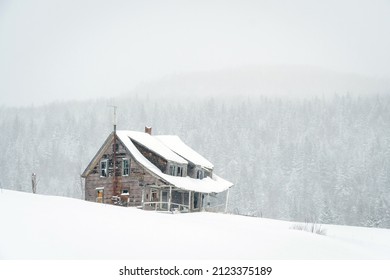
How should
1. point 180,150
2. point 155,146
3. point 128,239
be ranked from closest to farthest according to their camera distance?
point 128,239, point 155,146, point 180,150

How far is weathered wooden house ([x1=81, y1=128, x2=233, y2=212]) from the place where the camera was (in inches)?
1478

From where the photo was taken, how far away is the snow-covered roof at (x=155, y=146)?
128ft

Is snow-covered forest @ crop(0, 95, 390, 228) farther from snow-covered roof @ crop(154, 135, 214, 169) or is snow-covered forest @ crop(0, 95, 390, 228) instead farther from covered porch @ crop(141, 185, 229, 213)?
covered porch @ crop(141, 185, 229, 213)

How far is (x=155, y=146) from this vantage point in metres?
40.6

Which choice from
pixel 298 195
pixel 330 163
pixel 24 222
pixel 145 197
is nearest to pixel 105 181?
pixel 145 197

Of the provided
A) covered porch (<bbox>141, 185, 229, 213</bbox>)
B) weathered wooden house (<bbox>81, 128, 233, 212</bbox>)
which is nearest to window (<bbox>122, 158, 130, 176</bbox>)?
weathered wooden house (<bbox>81, 128, 233, 212</bbox>)

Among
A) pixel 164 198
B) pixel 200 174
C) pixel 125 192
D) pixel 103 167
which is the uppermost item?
pixel 103 167

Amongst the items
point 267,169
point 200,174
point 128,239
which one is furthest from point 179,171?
point 267,169

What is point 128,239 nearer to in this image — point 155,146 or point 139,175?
point 139,175

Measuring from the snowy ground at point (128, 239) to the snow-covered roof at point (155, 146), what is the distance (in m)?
23.8

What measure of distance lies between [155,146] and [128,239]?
29.3m

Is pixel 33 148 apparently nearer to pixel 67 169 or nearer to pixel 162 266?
pixel 67 169

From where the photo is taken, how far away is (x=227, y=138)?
198 m

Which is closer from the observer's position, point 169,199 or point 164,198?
point 169,199
